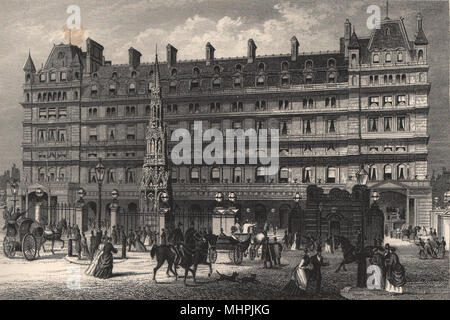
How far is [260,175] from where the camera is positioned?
21.0 meters

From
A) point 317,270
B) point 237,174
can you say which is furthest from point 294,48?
point 317,270

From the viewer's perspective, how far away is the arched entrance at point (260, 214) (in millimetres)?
21016

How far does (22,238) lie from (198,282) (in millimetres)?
7180

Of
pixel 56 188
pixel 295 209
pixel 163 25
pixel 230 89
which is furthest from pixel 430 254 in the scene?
pixel 56 188

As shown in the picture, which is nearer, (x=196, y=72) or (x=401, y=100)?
(x=401, y=100)

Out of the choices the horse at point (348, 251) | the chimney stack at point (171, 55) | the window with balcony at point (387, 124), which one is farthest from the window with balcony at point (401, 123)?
the chimney stack at point (171, 55)

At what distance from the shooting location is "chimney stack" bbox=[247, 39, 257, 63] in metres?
20.1

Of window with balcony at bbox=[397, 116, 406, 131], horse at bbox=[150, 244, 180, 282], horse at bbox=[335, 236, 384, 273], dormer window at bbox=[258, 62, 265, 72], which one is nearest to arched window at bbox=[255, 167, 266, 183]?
dormer window at bbox=[258, 62, 265, 72]

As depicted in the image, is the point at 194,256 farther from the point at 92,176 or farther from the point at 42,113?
the point at 42,113
